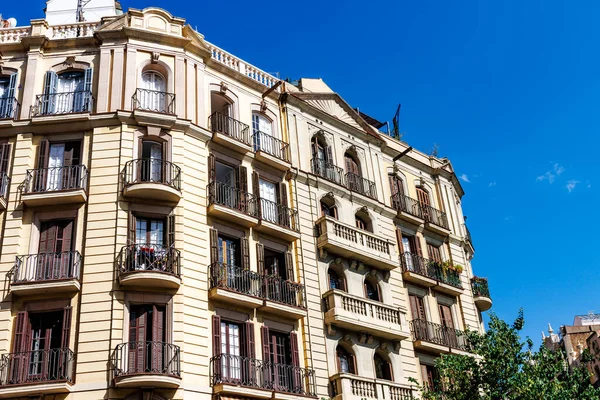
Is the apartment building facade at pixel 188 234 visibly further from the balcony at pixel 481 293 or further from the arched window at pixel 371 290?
the balcony at pixel 481 293

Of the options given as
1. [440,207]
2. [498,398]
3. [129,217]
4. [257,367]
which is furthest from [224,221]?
[440,207]

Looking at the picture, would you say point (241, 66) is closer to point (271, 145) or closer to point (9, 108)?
point (271, 145)

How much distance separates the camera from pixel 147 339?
22609mm

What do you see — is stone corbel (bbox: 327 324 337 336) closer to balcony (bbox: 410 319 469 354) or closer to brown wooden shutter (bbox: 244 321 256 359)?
brown wooden shutter (bbox: 244 321 256 359)

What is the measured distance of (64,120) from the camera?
2589 centimetres

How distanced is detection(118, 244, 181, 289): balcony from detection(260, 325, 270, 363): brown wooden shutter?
400 cm

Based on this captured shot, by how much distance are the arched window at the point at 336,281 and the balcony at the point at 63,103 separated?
11.7m

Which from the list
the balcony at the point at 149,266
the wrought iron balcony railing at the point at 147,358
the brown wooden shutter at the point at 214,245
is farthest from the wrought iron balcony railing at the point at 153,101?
the wrought iron balcony railing at the point at 147,358

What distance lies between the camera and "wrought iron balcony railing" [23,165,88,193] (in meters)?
24.8

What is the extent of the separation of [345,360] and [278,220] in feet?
20.4

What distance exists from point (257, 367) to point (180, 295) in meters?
3.74

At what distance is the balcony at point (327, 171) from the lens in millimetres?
31312

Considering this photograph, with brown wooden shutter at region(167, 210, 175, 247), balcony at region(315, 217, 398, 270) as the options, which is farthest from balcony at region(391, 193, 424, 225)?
brown wooden shutter at region(167, 210, 175, 247)

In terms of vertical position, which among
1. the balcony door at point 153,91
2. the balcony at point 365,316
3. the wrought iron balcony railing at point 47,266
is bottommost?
the balcony at point 365,316
